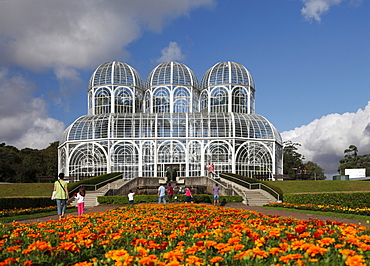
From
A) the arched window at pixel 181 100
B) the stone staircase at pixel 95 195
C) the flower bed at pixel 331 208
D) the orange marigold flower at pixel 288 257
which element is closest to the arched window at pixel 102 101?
the arched window at pixel 181 100

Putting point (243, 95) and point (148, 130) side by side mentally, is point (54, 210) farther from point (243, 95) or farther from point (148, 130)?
point (243, 95)

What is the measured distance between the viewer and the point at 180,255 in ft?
13.5

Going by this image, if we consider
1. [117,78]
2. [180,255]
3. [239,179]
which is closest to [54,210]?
[239,179]

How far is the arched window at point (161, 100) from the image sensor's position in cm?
5184

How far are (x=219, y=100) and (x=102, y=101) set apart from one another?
1630 cm

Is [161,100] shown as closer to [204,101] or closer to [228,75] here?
[204,101]

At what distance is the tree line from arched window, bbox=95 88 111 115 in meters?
13.9

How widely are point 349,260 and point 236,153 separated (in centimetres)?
3874

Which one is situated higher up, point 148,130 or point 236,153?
point 148,130

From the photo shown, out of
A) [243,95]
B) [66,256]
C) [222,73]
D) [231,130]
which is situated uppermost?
[222,73]

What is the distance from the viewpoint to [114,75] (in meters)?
52.3

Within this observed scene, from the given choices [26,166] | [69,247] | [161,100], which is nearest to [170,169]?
[161,100]

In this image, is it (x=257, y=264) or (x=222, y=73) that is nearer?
(x=257, y=264)

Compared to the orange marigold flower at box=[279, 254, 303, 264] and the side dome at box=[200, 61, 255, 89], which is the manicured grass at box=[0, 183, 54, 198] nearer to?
the side dome at box=[200, 61, 255, 89]
